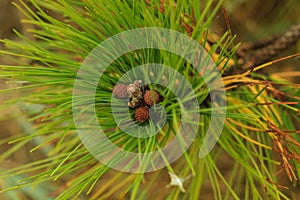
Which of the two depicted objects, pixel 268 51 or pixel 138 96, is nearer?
pixel 138 96

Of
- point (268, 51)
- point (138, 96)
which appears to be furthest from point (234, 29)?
point (138, 96)

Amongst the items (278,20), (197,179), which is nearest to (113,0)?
(197,179)

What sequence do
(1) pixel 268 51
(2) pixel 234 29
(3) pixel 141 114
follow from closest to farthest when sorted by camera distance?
(3) pixel 141 114
(1) pixel 268 51
(2) pixel 234 29

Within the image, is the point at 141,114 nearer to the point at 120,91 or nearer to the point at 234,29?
the point at 120,91

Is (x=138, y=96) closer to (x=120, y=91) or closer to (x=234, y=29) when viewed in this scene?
(x=120, y=91)

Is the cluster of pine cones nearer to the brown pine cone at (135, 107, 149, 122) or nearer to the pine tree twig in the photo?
the brown pine cone at (135, 107, 149, 122)

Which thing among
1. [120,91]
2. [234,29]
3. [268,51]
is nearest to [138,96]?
[120,91]

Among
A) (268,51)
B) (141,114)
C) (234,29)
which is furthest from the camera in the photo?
(234,29)

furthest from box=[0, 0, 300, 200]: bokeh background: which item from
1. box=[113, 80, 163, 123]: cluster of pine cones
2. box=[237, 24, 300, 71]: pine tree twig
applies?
box=[113, 80, 163, 123]: cluster of pine cones

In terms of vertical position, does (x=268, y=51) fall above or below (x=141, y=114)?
above
